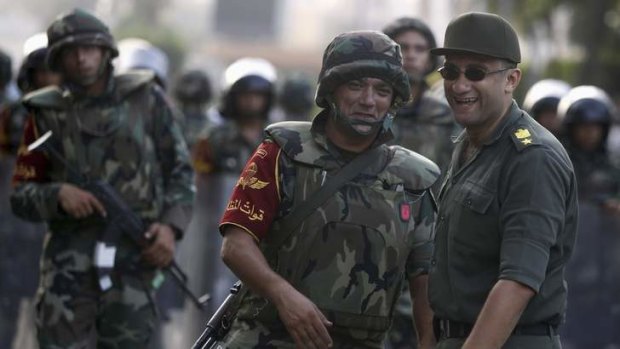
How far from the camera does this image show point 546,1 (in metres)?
32.2

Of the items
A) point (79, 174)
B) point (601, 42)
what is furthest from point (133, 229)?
point (601, 42)

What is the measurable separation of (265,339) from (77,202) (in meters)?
2.26

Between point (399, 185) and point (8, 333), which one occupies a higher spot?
point (399, 185)

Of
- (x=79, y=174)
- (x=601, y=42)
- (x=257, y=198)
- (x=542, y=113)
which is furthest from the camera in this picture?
(x=601, y=42)

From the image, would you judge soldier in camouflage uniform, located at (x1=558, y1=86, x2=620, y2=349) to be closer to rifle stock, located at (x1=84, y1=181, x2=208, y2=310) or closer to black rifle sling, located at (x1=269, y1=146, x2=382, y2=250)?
rifle stock, located at (x1=84, y1=181, x2=208, y2=310)

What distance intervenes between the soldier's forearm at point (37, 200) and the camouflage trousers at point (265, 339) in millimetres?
2190

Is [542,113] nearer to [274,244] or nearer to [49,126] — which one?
[49,126]

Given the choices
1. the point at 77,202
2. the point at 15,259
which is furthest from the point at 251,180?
the point at 15,259

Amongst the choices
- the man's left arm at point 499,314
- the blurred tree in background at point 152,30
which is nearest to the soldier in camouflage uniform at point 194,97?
the man's left arm at point 499,314

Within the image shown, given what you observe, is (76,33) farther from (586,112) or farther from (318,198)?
(586,112)

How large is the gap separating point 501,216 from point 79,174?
10.7 ft

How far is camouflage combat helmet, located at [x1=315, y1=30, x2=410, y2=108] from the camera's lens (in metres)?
5.75

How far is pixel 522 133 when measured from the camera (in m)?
5.25

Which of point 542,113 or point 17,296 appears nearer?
point 17,296
